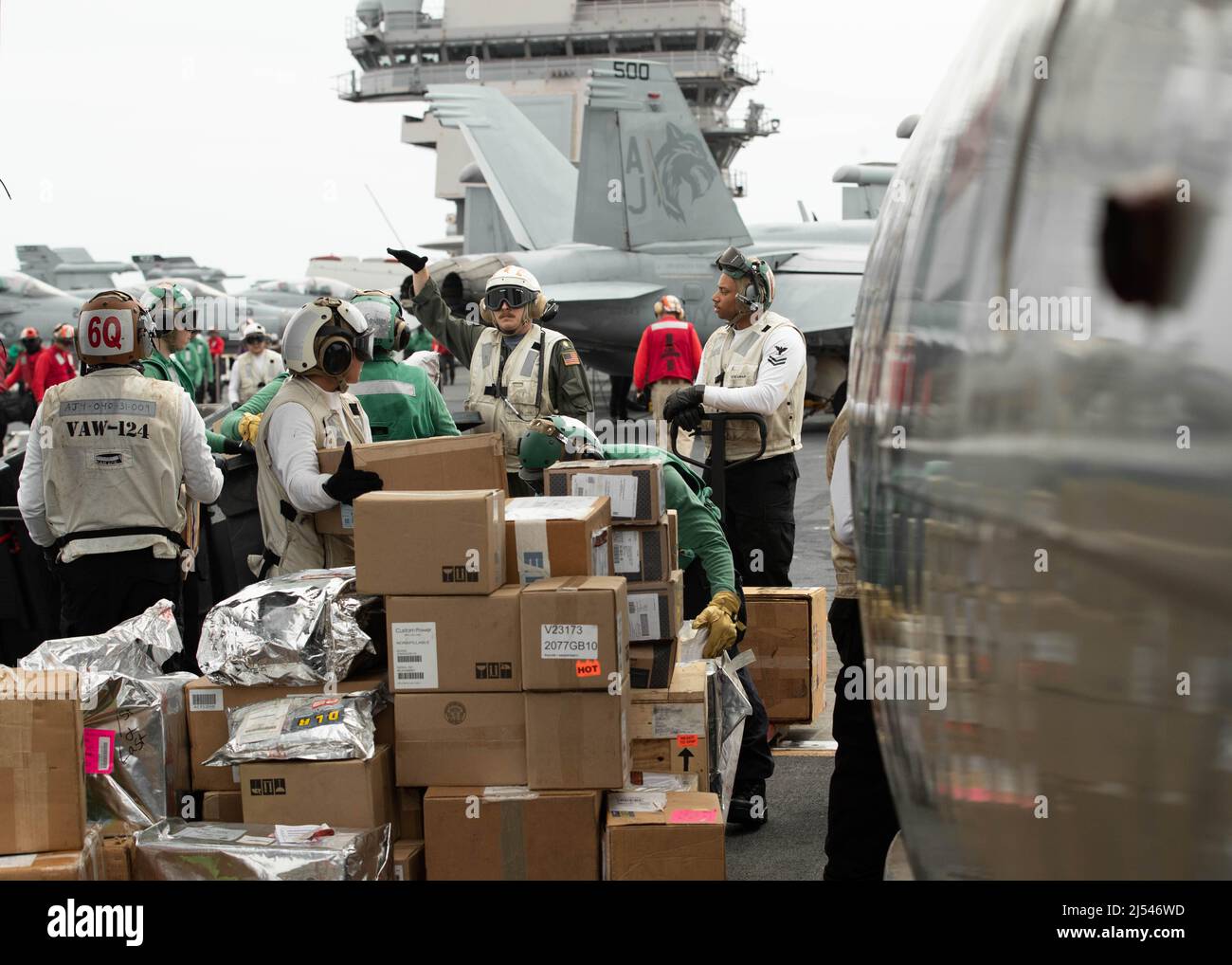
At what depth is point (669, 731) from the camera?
395cm

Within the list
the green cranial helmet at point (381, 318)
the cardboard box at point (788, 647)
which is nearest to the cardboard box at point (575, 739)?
the cardboard box at point (788, 647)

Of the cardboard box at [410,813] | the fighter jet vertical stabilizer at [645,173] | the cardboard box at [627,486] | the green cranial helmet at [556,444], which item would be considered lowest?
the cardboard box at [410,813]

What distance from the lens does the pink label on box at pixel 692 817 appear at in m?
3.58

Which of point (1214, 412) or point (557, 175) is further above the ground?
point (557, 175)

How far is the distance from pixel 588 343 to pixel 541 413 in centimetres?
1208

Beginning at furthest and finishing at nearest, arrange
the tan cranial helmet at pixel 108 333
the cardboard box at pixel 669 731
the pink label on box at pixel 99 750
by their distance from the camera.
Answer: the tan cranial helmet at pixel 108 333, the cardboard box at pixel 669 731, the pink label on box at pixel 99 750

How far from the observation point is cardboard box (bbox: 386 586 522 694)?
3.59m

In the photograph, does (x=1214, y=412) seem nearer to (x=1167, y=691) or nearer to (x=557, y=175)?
(x=1167, y=691)

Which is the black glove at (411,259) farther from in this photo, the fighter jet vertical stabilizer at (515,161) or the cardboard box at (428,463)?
the fighter jet vertical stabilizer at (515,161)

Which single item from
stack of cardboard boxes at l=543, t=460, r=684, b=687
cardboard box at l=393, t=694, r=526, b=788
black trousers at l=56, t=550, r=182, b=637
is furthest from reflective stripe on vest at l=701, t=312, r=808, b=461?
cardboard box at l=393, t=694, r=526, b=788

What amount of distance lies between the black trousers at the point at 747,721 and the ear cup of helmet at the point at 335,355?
1.40m

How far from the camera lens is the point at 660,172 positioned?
17.6m

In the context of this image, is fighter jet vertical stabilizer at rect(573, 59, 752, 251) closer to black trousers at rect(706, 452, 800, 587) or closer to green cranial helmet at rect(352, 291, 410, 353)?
black trousers at rect(706, 452, 800, 587)
